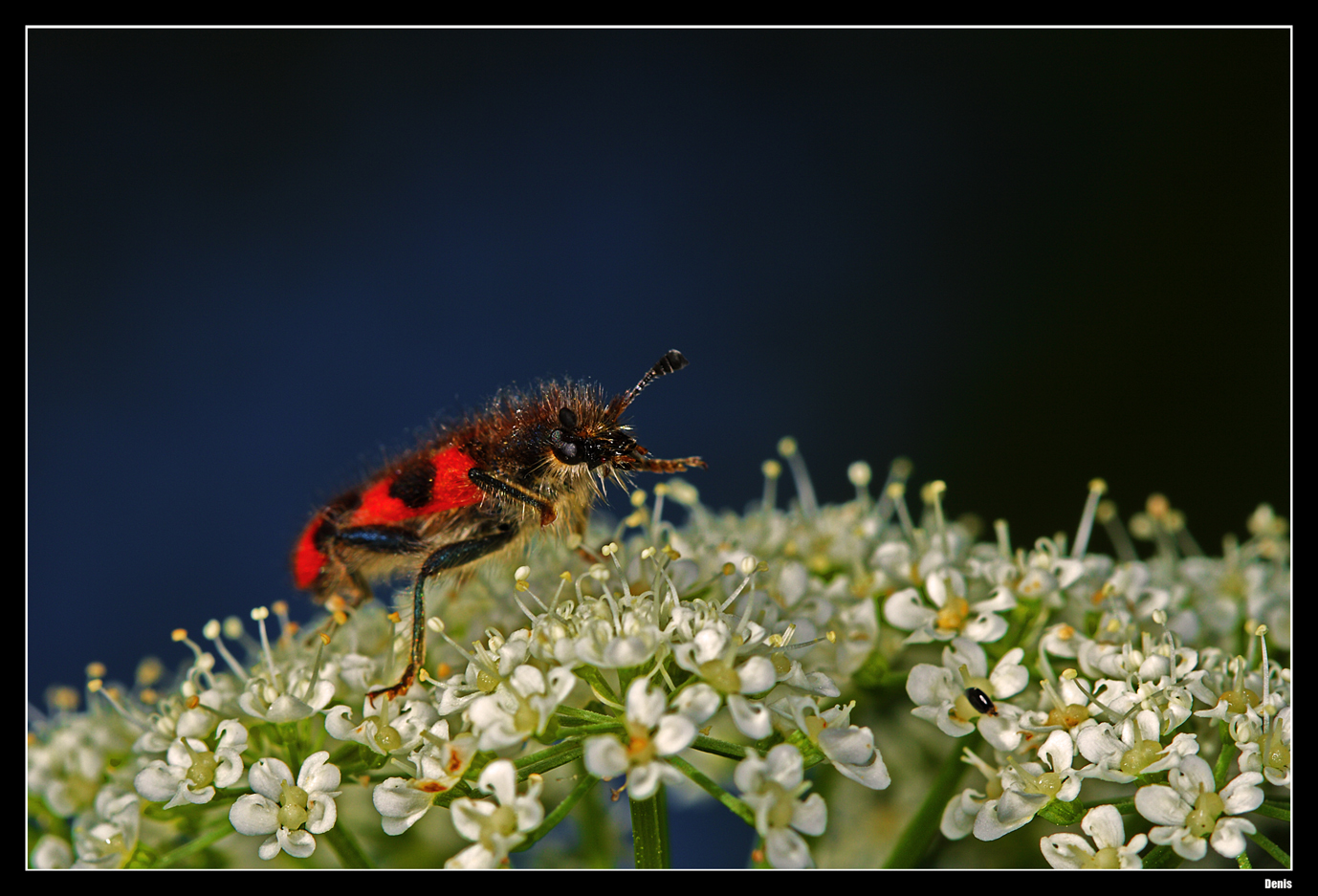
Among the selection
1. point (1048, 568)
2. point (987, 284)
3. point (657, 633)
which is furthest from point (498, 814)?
point (987, 284)

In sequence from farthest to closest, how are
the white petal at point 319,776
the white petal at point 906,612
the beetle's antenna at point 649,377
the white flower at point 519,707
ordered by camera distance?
the beetle's antenna at point 649,377 < the white petal at point 906,612 < the white petal at point 319,776 < the white flower at point 519,707

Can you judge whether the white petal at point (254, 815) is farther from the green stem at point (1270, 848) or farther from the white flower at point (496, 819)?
the green stem at point (1270, 848)

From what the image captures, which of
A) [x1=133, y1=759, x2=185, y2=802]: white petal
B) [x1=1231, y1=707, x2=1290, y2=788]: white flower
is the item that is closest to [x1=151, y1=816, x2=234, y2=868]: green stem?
[x1=133, y1=759, x2=185, y2=802]: white petal

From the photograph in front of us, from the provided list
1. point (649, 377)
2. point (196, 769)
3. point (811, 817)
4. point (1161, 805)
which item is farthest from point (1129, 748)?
point (196, 769)

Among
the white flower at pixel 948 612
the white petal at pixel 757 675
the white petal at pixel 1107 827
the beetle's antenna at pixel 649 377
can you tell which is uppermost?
the beetle's antenna at pixel 649 377

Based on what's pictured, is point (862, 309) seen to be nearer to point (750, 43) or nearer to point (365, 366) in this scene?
point (750, 43)

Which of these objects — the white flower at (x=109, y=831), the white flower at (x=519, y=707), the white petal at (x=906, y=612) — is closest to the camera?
the white flower at (x=519, y=707)

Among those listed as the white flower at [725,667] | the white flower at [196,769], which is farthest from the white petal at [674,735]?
the white flower at [196,769]
